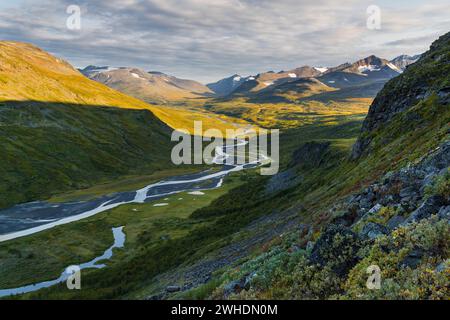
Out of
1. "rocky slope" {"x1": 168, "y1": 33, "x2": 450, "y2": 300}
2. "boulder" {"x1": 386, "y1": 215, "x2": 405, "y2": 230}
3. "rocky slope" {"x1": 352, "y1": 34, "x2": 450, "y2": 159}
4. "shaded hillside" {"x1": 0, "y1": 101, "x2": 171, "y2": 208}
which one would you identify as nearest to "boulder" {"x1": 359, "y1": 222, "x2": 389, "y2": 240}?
"rocky slope" {"x1": 168, "y1": 33, "x2": 450, "y2": 300}

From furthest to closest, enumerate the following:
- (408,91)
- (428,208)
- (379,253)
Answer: (408,91) → (428,208) → (379,253)

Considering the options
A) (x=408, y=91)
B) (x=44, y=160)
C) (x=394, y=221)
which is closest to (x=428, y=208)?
(x=394, y=221)

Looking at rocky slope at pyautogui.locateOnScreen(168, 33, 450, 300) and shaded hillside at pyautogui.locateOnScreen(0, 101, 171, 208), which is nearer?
rocky slope at pyautogui.locateOnScreen(168, 33, 450, 300)

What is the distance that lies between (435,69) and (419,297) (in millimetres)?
55828

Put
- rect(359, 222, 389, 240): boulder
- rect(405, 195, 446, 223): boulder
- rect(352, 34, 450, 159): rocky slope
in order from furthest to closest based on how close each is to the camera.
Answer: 1. rect(352, 34, 450, 159): rocky slope
2. rect(359, 222, 389, 240): boulder
3. rect(405, 195, 446, 223): boulder

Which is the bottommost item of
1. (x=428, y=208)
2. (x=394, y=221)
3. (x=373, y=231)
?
(x=373, y=231)

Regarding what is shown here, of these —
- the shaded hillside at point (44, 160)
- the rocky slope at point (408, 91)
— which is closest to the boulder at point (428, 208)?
the rocky slope at point (408, 91)

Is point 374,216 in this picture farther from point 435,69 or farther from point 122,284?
point 435,69

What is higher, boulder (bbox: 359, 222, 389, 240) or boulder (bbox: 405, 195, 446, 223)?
boulder (bbox: 405, 195, 446, 223)

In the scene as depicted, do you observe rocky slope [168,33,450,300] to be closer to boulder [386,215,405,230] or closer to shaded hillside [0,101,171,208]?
boulder [386,215,405,230]

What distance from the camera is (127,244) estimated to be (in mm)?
78500

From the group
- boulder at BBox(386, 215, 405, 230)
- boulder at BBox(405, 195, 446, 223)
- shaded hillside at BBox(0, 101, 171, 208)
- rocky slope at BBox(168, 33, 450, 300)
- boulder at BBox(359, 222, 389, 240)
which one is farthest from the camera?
shaded hillside at BBox(0, 101, 171, 208)

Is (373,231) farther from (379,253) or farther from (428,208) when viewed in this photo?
(428,208)
